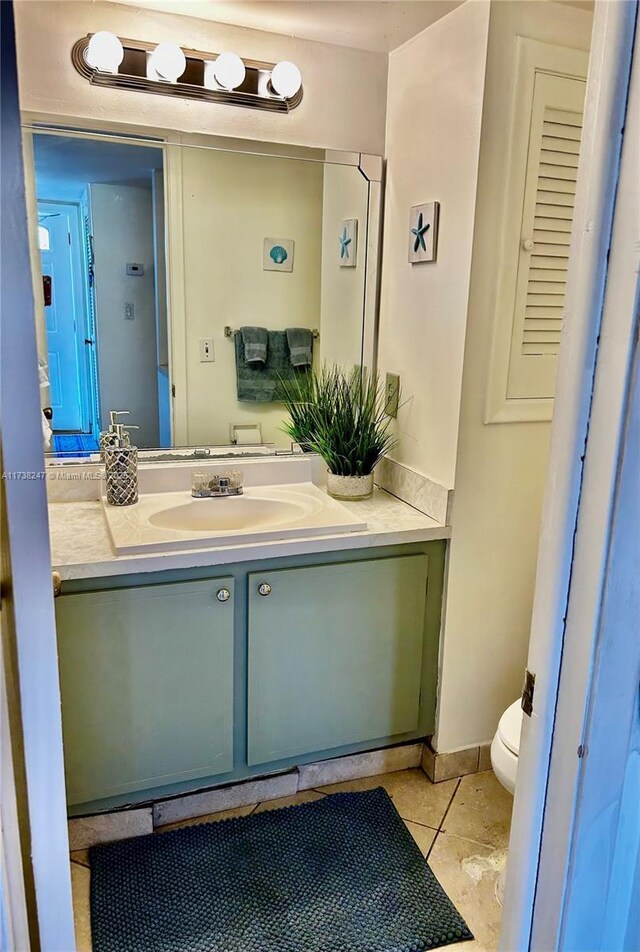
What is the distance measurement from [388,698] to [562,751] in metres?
1.14

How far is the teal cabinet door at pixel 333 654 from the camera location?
5.89ft

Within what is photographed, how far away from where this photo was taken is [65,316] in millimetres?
1884

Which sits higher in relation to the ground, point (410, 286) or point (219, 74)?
point (219, 74)

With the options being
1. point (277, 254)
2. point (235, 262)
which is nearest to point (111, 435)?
point (235, 262)

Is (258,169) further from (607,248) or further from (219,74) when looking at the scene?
(607,248)

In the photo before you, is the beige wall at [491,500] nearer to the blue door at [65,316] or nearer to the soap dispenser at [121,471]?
the soap dispenser at [121,471]

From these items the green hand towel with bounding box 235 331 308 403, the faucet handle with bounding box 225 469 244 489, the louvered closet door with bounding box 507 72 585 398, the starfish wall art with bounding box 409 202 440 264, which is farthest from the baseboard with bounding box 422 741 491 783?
the starfish wall art with bounding box 409 202 440 264

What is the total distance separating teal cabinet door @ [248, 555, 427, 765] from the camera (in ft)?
5.89

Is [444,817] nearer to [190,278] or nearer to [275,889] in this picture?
[275,889]

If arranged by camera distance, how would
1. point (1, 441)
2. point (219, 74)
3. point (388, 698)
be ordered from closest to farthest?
point (1, 441)
point (219, 74)
point (388, 698)

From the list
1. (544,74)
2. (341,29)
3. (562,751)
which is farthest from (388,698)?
(341,29)

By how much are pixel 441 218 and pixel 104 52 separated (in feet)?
3.12

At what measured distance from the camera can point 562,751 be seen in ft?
2.89

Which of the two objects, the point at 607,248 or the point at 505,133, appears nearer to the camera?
the point at 607,248
